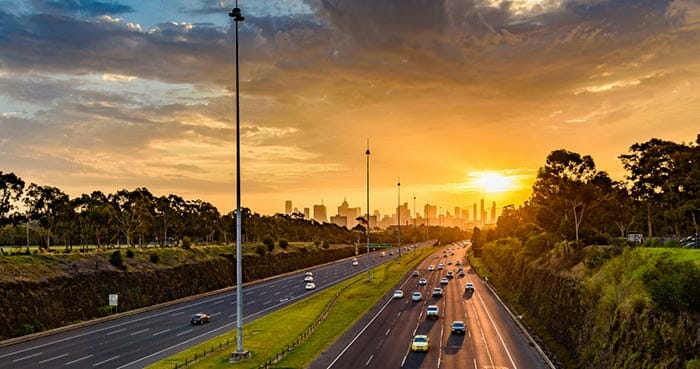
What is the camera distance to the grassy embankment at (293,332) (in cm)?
3800

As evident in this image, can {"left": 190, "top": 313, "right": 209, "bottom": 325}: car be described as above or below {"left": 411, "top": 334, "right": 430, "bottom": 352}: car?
below

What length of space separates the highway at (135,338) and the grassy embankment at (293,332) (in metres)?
2.90

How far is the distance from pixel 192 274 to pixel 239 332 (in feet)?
194

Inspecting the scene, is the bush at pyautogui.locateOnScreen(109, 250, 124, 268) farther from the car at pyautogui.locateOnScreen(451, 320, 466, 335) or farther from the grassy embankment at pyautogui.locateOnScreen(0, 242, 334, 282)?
the car at pyautogui.locateOnScreen(451, 320, 466, 335)

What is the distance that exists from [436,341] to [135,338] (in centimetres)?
2775

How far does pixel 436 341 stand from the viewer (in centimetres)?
4581

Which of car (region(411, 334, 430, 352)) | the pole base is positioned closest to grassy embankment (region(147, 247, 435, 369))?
the pole base

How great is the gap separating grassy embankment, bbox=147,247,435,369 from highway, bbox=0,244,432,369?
114 inches

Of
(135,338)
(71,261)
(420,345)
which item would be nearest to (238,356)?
(420,345)

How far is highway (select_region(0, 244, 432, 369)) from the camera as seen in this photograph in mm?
41969

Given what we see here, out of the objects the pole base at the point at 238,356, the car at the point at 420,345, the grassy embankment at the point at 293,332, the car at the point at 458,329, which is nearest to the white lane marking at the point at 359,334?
the grassy embankment at the point at 293,332

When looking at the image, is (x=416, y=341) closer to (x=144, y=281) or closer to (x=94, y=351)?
(x=94, y=351)

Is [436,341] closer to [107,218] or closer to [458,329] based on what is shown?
[458,329]

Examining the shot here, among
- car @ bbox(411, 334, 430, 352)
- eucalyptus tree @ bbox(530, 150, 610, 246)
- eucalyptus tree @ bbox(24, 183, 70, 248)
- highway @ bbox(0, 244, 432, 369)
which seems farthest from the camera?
eucalyptus tree @ bbox(24, 183, 70, 248)
